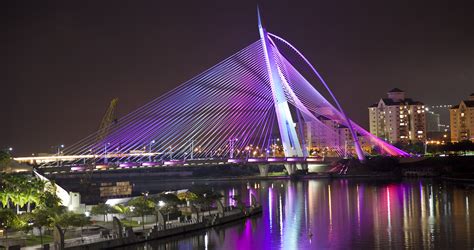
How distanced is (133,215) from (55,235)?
25.0ft

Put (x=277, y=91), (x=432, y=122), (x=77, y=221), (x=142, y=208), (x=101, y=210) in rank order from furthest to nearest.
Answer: (x=432, y=122)
(x=277, y=91)
(x=101, y=210)
(x=142, y=208)
(x=77, y=221)

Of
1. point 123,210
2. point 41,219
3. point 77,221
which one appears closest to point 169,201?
point 123,210

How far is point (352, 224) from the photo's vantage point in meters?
32.7

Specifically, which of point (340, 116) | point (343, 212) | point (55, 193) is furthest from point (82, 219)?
point (340, 116)

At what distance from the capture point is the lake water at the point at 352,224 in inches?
1063

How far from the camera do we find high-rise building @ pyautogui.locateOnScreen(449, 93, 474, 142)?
10675 centimetres

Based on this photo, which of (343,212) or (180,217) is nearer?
(180,217)

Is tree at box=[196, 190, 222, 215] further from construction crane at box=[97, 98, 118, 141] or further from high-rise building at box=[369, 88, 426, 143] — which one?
high-rise building at box=[369, 88, 426, 143]

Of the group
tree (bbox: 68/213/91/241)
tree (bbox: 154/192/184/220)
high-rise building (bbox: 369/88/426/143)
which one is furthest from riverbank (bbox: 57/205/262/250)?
high-rise building (bbox: 369/88/426/143)

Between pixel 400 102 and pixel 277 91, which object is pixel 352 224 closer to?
pixel 277 91

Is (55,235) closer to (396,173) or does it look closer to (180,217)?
(180,217)

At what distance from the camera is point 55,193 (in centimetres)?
3338

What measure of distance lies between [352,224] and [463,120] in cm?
7943

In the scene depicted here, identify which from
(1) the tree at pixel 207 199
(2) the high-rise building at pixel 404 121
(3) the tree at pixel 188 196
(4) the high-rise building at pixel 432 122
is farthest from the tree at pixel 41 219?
(4) the high-rise building at pixel 432 122
